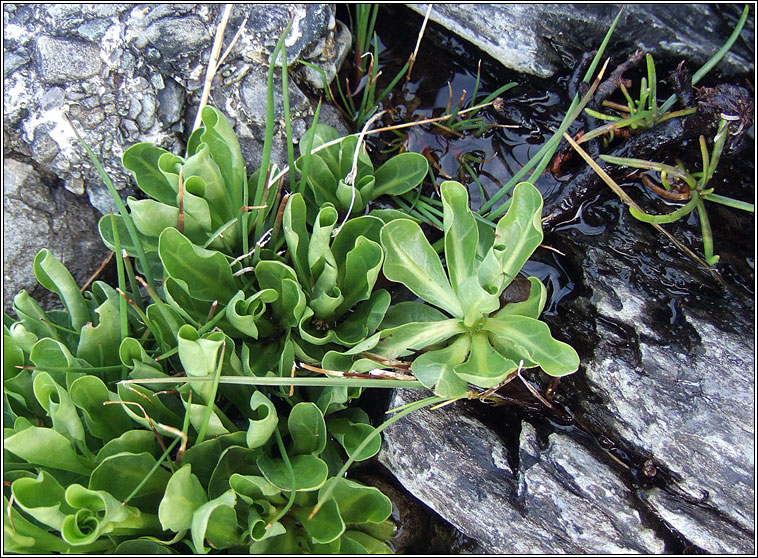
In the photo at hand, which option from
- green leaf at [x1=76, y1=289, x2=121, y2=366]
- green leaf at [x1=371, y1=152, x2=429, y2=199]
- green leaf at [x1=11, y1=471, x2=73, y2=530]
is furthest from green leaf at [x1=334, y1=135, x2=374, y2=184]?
green leaf at [x1=11, y1=471, x2=73, y2=530]

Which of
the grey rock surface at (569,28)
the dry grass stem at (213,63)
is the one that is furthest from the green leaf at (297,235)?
the grey rock surface at (569,28)

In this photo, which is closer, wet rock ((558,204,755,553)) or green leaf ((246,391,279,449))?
A: green leaf ((246,391,279,449))

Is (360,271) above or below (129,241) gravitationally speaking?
above

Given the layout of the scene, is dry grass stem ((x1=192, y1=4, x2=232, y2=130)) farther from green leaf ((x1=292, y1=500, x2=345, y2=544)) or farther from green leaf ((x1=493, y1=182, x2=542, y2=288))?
green leaf ((x1=292, y1=500, x2=345, y2=544))

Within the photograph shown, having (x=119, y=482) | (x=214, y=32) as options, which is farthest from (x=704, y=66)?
(x=119, y=482)

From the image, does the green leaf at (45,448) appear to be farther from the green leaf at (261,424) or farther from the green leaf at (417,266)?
the green leaf at (417,266)

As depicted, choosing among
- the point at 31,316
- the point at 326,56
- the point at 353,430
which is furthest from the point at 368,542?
the point at 326,56

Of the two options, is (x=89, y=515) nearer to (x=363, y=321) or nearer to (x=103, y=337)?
(x=103, y=337)
